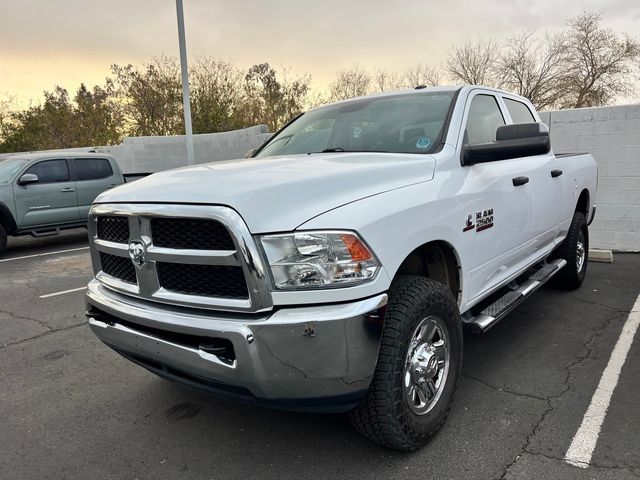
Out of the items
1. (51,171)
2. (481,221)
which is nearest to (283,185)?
(481,221)

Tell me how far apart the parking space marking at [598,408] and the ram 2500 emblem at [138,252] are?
2.32m

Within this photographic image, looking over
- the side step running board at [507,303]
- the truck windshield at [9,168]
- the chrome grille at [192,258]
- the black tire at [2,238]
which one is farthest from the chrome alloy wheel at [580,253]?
the truck windshield at [9,168]

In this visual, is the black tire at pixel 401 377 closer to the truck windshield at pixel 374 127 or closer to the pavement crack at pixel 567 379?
the pavement crack at pixel 567 379

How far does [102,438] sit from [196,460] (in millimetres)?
644

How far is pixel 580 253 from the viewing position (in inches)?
219

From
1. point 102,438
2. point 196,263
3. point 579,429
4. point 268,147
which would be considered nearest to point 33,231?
point 268,147

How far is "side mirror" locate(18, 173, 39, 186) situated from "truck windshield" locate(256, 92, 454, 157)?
6848 millimetres

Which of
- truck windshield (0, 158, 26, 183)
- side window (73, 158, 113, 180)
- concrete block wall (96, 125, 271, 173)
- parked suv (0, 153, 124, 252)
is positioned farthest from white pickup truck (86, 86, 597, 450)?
concrete block wall (96, 125, 271, 173)

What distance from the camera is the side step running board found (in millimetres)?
3092

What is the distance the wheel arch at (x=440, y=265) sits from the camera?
110 inches

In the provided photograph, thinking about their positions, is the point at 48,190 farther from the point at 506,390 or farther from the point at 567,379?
the point at 567,379

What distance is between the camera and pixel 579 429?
8.94 ft

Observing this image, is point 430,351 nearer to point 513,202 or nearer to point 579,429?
point 579,429

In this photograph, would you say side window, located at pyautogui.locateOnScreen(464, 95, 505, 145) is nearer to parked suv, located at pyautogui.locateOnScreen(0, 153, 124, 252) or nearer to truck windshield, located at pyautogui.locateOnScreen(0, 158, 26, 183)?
parked suv, located at pyautogui.locateOnScreen(0, 153, 124, 252)
